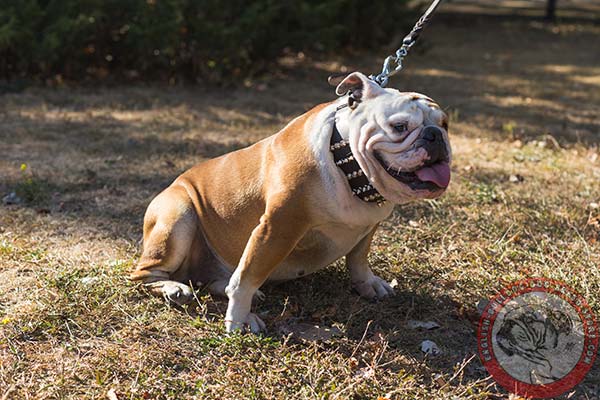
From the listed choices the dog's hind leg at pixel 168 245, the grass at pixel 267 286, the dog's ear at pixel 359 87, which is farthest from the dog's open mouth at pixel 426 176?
the dog's hind leg at pixel 168 245

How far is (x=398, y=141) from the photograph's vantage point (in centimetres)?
282

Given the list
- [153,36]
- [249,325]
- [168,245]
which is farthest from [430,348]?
[153,36]

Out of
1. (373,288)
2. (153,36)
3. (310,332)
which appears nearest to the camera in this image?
(310,332)

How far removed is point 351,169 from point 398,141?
11.0 inches

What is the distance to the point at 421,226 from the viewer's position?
465 centimetres

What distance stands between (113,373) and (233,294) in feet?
2.05

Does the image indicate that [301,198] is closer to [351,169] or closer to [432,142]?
[351,169]

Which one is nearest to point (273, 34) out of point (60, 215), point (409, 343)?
point (60, 215)

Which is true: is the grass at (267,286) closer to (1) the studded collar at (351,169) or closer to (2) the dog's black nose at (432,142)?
(1) the studded collar at (351,169)

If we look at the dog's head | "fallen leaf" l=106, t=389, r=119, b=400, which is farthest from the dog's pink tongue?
"fallen leaf" l=106, t=389, r=119, b=400

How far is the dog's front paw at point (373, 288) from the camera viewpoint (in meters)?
3.72

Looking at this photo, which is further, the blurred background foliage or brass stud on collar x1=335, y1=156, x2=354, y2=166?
the blurred background foliage

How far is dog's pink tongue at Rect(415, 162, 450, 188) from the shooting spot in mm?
2869

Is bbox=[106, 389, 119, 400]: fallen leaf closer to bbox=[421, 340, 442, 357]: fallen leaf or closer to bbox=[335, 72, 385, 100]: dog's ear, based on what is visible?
bbox=[421, 340, 442, 357]: fallen leaf
